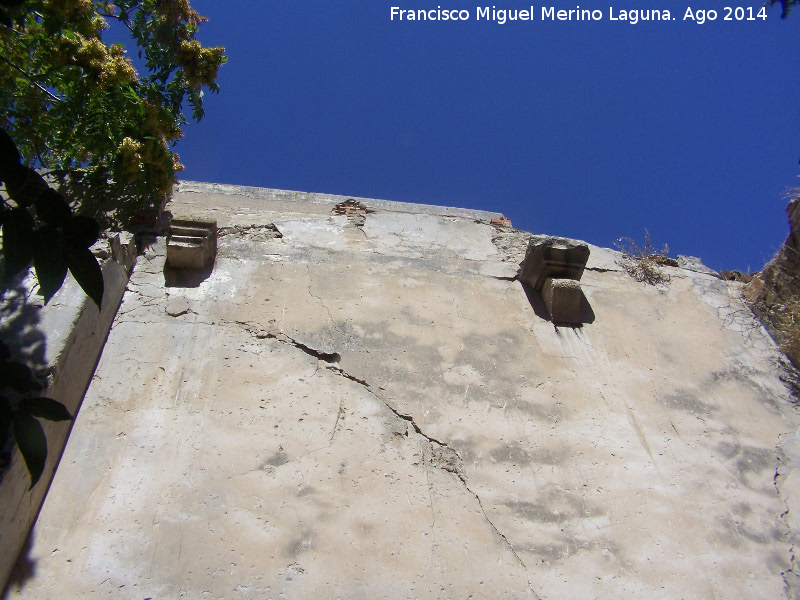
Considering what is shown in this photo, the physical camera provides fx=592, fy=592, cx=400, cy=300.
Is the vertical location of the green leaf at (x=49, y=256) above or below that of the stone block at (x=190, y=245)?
below

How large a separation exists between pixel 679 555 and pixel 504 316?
180cm

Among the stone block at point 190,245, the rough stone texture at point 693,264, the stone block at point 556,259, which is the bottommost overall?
the stone block at point 190,245

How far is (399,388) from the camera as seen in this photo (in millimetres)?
3473

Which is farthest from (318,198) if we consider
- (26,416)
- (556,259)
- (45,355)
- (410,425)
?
(26,416)

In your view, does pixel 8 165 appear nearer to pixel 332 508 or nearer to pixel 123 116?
pixel 332 508

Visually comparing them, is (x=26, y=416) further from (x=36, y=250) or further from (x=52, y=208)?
(x=52, y=208)

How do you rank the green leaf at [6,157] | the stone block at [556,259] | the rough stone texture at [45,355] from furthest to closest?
1. the stone block at [556,259]
2. the rough stone texture at [45,355]
3. the green leaf at [6,157]

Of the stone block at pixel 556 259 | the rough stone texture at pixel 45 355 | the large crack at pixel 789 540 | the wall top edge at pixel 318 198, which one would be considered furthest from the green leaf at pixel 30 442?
the wall top edge at pixel 318 198

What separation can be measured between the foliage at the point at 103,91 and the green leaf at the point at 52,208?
267cm

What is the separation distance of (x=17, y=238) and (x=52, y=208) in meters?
0.11

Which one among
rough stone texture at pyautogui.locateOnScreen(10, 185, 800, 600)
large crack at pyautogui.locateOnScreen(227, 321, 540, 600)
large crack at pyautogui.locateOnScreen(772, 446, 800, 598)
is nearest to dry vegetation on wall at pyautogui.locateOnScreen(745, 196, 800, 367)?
rough stone texture at pyautogui.locateOnScreen(10, 185, 800, 600)

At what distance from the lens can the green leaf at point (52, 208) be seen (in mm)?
1436

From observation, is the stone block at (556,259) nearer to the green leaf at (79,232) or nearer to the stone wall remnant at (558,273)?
the stone wall remnant at (558,273)

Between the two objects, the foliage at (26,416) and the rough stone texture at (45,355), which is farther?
the rough stone texture at (45,355)
